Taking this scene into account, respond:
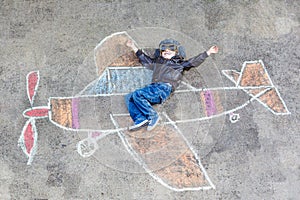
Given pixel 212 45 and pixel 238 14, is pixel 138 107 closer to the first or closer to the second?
pixel 212 45

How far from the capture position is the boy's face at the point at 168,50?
14.0 feet

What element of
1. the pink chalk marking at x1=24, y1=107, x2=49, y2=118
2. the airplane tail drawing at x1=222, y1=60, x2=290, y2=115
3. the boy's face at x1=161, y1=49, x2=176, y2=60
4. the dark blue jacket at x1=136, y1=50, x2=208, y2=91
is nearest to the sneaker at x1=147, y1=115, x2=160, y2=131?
the dark blue jacket at x1=136, y1=50, x2=208, y2=91

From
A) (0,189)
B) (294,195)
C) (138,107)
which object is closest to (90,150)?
(138,107)

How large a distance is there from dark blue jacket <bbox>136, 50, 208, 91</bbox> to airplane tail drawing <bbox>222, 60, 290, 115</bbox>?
398 mm

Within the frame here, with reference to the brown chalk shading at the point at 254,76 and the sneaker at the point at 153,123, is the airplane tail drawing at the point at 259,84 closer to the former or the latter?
the brown chalk shading at the point at 254,76

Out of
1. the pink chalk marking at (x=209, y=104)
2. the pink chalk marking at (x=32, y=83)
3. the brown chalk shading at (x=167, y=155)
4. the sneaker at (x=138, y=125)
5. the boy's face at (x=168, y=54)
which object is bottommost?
the brown chalk shading at (x=167, y=155)

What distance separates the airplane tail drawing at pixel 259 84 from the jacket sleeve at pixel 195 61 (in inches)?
13.4

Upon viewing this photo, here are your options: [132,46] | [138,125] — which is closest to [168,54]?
[132,46]

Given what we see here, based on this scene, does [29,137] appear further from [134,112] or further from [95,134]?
[134,112]

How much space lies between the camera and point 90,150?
4074 millimetres

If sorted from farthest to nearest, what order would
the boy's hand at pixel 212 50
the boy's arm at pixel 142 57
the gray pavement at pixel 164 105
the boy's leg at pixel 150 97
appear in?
the boy's arm at pixel 142 57 < the boy's hand at pixel 212 50 < the boy's leg at pixel 150 97 < the gray pavement at pixel 164 105

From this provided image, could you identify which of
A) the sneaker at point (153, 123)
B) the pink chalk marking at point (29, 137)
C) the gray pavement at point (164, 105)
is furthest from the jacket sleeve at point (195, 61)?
the pink chalk marking at point (29, 137)

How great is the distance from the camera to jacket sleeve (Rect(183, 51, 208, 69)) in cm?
427

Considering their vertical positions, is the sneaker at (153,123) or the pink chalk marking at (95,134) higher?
the sneaker at (153,123)
